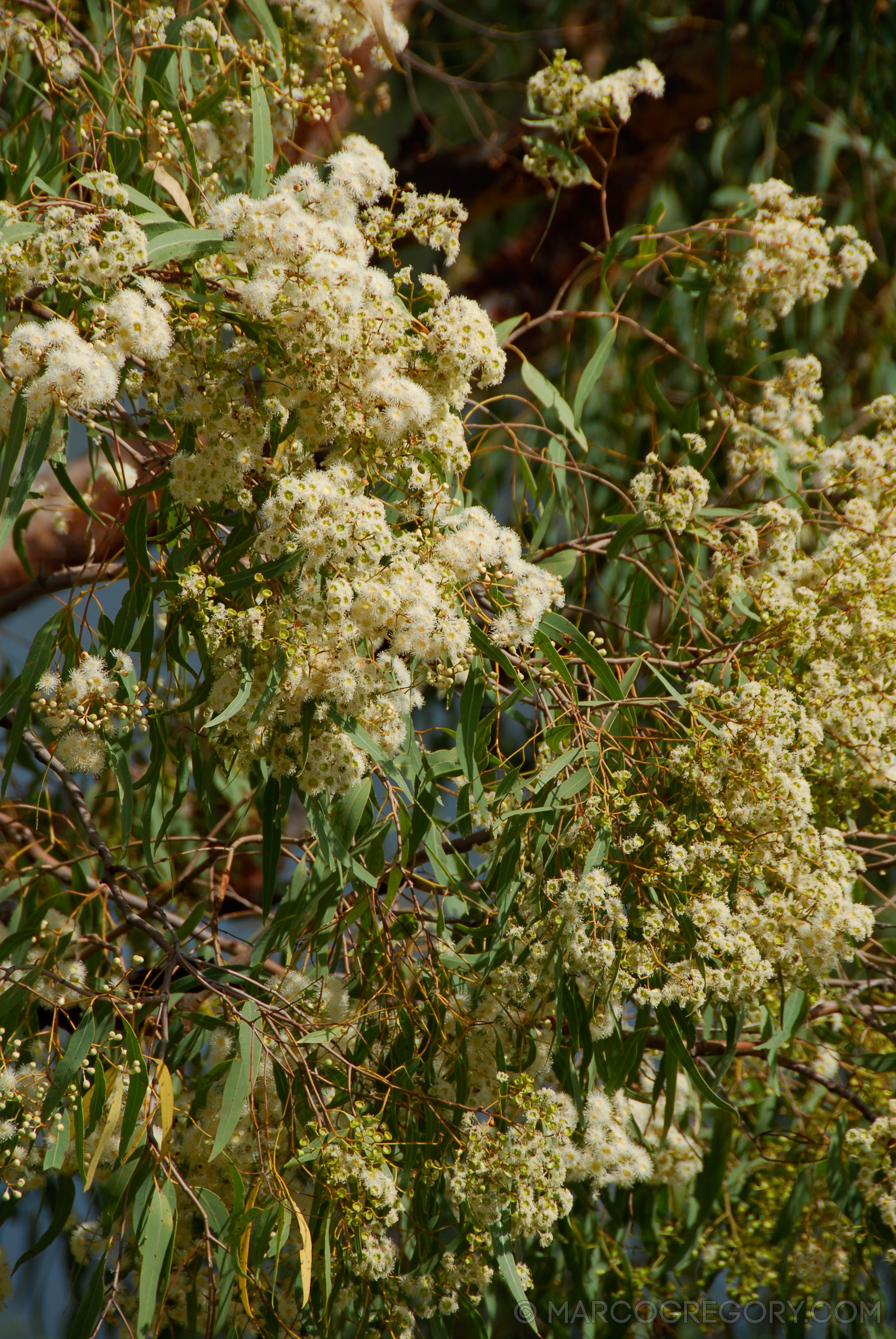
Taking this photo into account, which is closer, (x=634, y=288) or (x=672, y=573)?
(x=672, y=573)

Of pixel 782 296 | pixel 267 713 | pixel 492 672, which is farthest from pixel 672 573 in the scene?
pixel 267 713

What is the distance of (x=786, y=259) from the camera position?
1.82 metres

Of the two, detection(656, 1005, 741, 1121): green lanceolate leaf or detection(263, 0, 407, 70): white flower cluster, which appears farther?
detection(263, 0, 407, 70): white flower cluster

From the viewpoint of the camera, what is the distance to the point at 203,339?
1.19m

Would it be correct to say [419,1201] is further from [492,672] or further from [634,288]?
[634,288]

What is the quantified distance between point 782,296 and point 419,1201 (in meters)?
1.40

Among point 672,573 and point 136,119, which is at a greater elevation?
point 136,119

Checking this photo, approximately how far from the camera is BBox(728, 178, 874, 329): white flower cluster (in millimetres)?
1800

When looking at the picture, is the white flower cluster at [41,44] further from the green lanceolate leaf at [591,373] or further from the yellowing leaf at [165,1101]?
the yellowing leaf at [165,1101]

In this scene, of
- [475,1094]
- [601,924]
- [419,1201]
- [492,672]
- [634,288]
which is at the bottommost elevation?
[419,1201]

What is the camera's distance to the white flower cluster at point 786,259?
180cm

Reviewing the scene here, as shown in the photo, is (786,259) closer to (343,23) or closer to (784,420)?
(784,420)

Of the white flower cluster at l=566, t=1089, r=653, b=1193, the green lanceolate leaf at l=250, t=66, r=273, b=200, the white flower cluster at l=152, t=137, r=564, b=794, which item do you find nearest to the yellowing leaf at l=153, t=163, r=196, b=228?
the green lanceolate leaf at l=250, t=66, r=273, b=200

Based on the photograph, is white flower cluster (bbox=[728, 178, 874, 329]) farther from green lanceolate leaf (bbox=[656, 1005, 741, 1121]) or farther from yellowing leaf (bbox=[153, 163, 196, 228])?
green lanceolate leaf (bbox=[656, 1005, 741, 1121])
